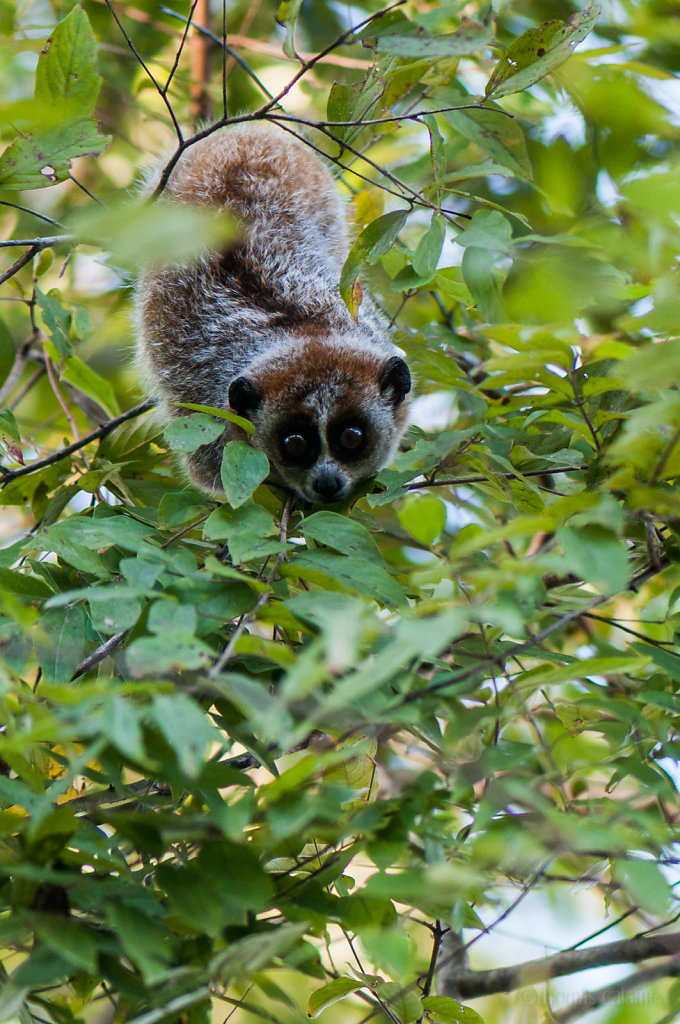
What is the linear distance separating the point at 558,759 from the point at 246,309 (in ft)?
9.35

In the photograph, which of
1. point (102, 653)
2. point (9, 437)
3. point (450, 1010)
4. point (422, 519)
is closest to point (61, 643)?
point (102, 653)

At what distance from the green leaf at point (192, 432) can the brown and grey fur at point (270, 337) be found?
1.40 metres

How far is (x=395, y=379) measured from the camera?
4.02 metres

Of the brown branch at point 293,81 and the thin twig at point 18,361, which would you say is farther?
the thin twig at point 18,361

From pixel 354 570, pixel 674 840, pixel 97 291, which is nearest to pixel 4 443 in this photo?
pixel 354 570

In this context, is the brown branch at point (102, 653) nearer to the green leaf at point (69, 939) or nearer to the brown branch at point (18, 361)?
the green leaf at point (69, 939)

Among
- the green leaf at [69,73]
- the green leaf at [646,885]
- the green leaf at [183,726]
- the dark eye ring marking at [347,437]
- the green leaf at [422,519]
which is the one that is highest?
the green leaf at [69,73]

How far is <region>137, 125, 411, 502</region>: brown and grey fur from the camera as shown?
3.82m

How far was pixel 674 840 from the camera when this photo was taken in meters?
1.81

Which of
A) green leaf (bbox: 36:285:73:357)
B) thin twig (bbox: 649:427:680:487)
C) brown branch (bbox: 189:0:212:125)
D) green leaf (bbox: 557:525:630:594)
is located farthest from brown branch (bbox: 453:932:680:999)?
brown branch (bbox: 189:0:212:125)

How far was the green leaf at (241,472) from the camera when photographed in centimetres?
211

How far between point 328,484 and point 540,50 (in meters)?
1.70

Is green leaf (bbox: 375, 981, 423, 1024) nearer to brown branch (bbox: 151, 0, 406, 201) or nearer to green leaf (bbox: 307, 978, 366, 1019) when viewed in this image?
green leaf (bbox: 307, 978, 366, 1019)

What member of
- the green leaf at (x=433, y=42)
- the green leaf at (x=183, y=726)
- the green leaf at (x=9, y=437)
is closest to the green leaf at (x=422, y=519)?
the green leaf at (x=183, y=726)
